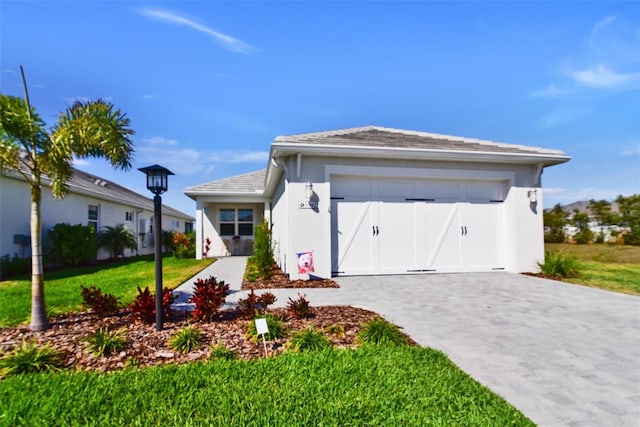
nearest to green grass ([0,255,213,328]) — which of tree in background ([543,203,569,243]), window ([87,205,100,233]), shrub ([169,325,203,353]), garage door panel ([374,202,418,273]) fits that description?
shrub ([169,325,203,353])

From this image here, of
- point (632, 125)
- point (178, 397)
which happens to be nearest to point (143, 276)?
point (178, 397)

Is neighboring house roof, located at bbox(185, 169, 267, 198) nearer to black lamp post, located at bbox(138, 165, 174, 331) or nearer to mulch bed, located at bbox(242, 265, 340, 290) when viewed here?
mulch bed, located at bbox(242, 265, 340, 290)

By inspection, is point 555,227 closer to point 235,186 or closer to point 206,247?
point 235,186

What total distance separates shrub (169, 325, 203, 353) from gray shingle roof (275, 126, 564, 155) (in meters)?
4.97

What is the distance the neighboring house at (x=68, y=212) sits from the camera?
29.6ft

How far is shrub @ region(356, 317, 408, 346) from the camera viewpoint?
3.40 metres

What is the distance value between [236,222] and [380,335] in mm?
13354

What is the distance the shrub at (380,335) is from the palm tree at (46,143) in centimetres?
437

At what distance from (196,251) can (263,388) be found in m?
12.9

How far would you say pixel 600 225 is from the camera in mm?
15922

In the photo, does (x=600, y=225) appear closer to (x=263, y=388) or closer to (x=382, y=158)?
(x=382, y=158)

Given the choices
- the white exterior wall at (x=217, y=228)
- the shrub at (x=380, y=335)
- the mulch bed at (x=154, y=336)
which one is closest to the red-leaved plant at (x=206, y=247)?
the white exterior wall at (x=217, y=228)

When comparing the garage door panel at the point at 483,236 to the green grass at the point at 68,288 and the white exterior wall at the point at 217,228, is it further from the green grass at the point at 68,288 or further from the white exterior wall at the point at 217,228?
the white exterior wall at the point at 217,228

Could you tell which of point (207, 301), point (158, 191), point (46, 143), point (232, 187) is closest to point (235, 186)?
point (232, 187)
